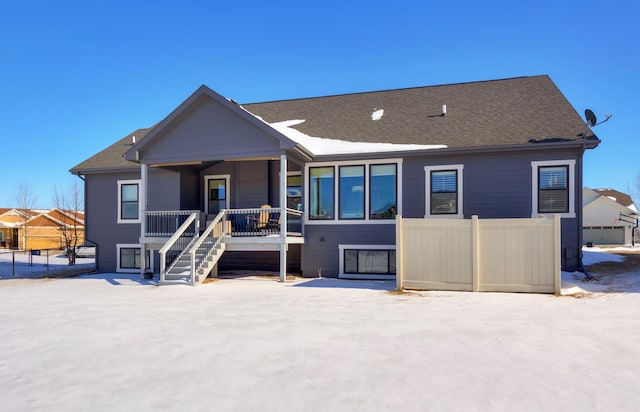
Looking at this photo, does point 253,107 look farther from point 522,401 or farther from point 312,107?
point 522,401

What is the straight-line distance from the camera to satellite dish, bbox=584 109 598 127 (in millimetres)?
12384

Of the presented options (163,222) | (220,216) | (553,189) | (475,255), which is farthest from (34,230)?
(553,189)

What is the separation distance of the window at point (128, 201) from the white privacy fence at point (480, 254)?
36.6ft

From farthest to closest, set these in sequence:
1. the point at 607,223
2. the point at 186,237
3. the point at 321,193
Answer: the point at 607,223 < the point at 186,237 < the point at 321,193

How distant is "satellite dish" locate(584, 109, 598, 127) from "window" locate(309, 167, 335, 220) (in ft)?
25.3

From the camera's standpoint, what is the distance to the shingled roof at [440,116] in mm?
13625

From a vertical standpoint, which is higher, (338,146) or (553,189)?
(338,146)

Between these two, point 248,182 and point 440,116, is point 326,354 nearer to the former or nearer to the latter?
point 248,182

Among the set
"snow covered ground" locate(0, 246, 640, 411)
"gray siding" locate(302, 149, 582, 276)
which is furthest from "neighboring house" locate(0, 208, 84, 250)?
"snow covered ground" locate(0, 246, 640, 411)

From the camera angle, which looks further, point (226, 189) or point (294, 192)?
point (226, 189)

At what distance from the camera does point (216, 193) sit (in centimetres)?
1742

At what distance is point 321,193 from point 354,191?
44.8 inches

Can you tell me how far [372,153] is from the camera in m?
14.1

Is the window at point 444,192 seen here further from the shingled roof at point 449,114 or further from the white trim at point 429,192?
the shingled roof at point 449,114
